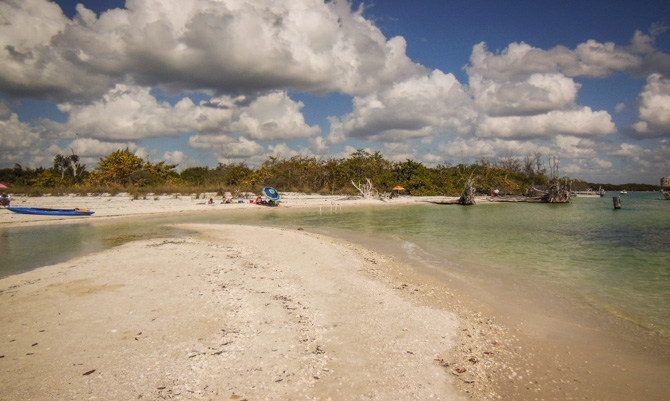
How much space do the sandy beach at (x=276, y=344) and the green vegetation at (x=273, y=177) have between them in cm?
4049

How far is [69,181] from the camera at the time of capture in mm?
50219

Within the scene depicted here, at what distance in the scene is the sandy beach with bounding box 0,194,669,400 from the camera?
14.0 feet

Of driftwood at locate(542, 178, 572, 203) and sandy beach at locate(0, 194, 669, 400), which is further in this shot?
driftwood at locate(542, 178, 572, 203)

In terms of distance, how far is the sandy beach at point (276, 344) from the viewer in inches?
168

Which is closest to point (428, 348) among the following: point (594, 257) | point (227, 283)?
point (227, 283)

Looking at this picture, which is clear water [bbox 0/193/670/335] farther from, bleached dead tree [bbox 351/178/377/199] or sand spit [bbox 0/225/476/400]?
bleached dead tree [bbox 351/178/377/199]

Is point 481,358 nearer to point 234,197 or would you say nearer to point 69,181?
point 234,197

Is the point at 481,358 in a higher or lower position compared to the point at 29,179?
lower

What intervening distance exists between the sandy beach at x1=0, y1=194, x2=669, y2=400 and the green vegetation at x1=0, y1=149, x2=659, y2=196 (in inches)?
1594

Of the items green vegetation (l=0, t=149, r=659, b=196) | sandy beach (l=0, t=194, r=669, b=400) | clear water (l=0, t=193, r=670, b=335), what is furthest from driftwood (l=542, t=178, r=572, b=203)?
sandy beach (l=0, t=194, r=669, b=400)

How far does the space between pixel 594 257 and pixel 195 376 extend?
16693mm

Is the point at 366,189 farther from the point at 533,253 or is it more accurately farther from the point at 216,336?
the point at 216,336

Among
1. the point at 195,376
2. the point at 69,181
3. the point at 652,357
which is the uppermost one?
the point at 69,181

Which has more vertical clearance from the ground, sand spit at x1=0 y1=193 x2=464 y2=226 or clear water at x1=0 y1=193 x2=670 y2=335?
sand spit at x1=0 y1=193 x2=464 y2=226
